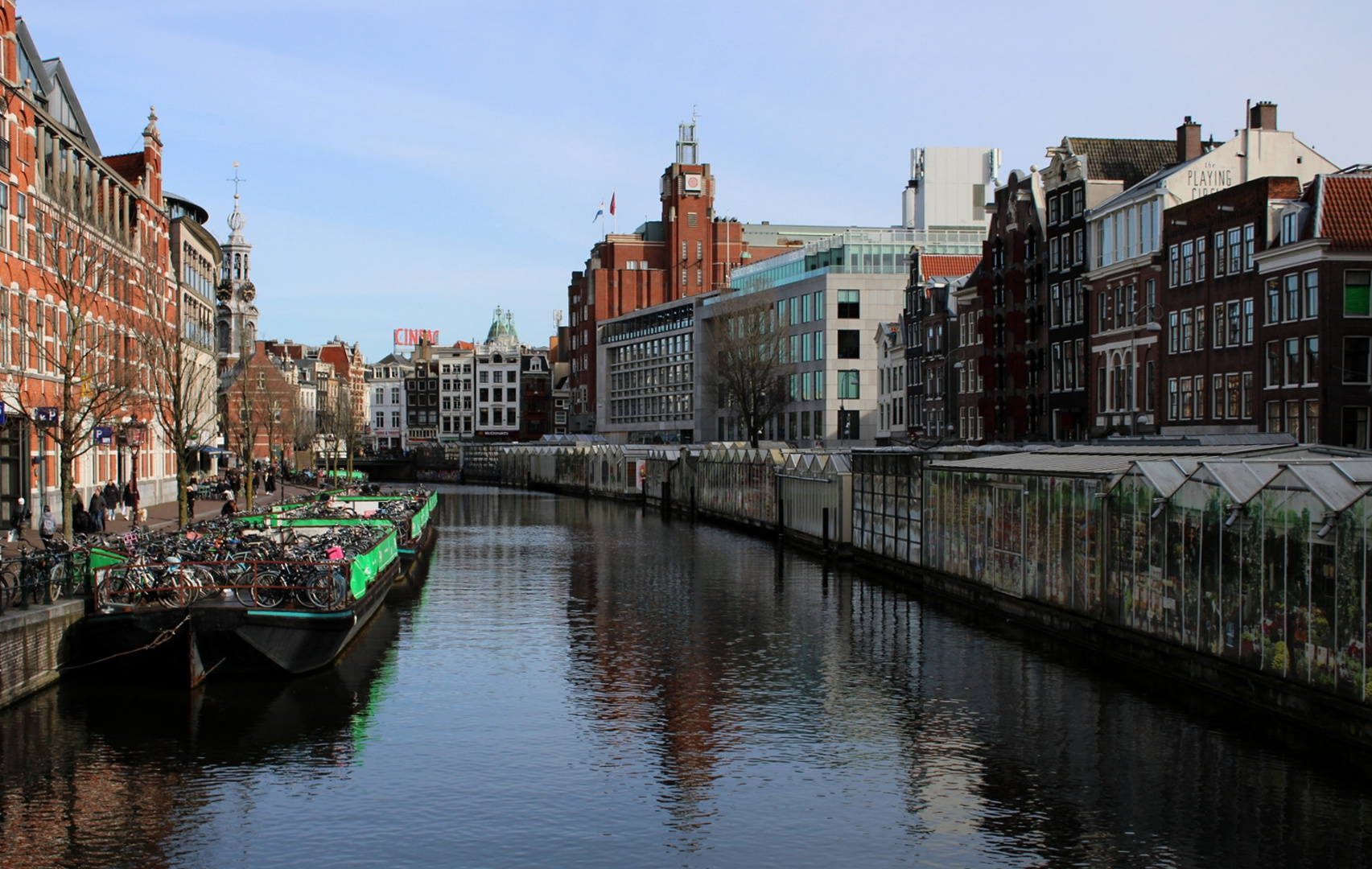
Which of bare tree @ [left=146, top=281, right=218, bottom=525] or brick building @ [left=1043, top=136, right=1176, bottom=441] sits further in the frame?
brick building @ [left=1043, top=136, right=1176, bottom=441]

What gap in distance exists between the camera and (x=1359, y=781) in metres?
19.8

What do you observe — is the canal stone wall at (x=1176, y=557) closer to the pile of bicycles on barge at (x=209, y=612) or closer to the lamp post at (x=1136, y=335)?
the pile of bicycles on barge at (x=209, y=612)

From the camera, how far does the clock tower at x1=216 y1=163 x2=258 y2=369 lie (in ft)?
455

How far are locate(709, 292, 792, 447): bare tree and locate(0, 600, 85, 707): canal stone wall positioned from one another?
8216 centimetres

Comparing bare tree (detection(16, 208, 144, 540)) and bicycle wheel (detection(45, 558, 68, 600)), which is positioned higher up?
bare tree (detection(16, 208, 144, 540))

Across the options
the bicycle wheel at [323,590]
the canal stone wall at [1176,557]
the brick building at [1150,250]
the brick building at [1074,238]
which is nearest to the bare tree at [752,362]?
the brick building at [1074,238]

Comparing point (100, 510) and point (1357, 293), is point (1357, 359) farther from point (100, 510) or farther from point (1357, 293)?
point (100, 510)

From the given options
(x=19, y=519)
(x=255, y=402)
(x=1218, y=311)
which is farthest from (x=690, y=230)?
(x=19, y=519)

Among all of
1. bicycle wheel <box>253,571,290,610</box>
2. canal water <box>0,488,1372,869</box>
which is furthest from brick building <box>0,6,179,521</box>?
canal water <box>0,488,1372,869</box>

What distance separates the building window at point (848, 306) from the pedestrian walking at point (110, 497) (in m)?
77.5

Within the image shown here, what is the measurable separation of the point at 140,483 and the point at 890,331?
194 ft

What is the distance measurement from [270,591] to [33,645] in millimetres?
4628

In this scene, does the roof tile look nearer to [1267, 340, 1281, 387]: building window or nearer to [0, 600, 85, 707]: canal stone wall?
[1267, 340, 1281, 387]: building window

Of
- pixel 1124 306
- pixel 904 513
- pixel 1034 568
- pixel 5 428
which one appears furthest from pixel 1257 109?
pixel 5 428
